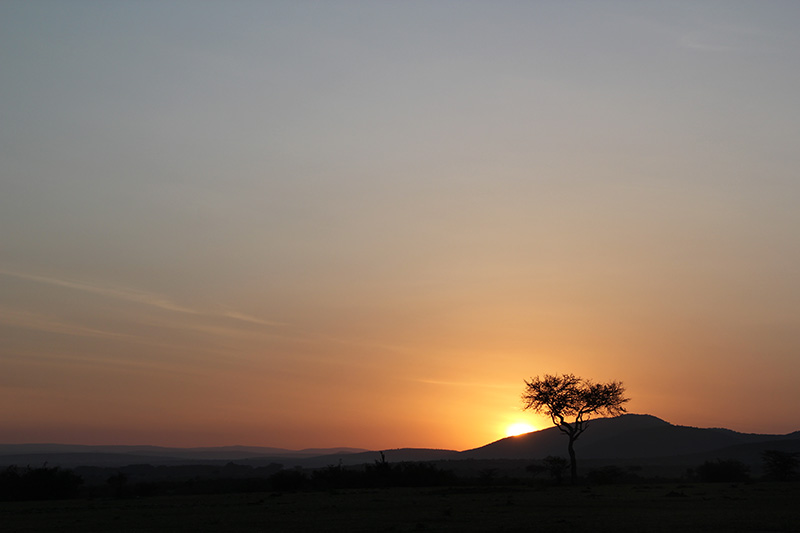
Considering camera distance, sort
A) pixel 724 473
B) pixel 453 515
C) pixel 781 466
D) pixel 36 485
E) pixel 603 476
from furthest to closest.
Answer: pixel 724 473
pixel 603 476
pixel 781 466
pixel 36 485
pixel 453 515

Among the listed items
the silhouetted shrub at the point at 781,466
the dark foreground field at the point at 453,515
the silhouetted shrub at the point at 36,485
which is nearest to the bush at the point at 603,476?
the silhouetted shrub at the point at 781,466

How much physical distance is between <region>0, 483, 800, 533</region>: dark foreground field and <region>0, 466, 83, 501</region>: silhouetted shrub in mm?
22180

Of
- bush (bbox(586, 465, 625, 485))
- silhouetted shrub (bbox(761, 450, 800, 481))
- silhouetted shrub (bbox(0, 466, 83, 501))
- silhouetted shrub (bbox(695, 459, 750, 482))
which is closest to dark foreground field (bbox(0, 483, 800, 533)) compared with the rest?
silhouetted shrub (bbox(0, 466, 83, 501))

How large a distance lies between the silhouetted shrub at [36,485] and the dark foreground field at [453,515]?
22180 millimetres

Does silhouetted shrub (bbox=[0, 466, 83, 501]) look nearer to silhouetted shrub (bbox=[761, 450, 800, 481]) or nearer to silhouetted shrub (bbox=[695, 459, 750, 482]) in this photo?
silhouetted shrub (bbox=[695, 459, 750, 482])

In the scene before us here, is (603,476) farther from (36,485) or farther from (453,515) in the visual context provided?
(36,485)

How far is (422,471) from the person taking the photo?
71.2m

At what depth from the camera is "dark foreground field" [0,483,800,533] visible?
27062 mm

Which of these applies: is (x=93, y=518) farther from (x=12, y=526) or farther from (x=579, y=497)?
(x=579, y=497)

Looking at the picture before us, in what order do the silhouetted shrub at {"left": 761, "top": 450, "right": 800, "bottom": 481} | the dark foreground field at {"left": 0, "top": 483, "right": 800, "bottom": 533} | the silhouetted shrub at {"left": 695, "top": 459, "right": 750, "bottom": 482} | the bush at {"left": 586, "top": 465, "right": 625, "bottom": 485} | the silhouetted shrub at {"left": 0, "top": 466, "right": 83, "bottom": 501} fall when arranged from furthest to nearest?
the silhouetted shrub at {"left": 695, "top": 459, "right": 750, "bottom": 482}
the silhouetted shrub at {"left": 761, "top": 450, "right": 800, "bottom": 481}
the bush at {"left": 586, "top": 465, "right": 625, "bottom": 485}
the silhouetted shrub at {"left": 0, "top": 466, "right": 83, "bottom": 501}
the dark foreground field at {"left": 0, "top": 483, "right": 800, "bottom": 533}

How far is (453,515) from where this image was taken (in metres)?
32.6

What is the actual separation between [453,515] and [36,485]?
157 ft

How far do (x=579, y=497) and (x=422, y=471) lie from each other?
29.3 meters

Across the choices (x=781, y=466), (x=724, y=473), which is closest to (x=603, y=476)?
(x=724, y=473)
